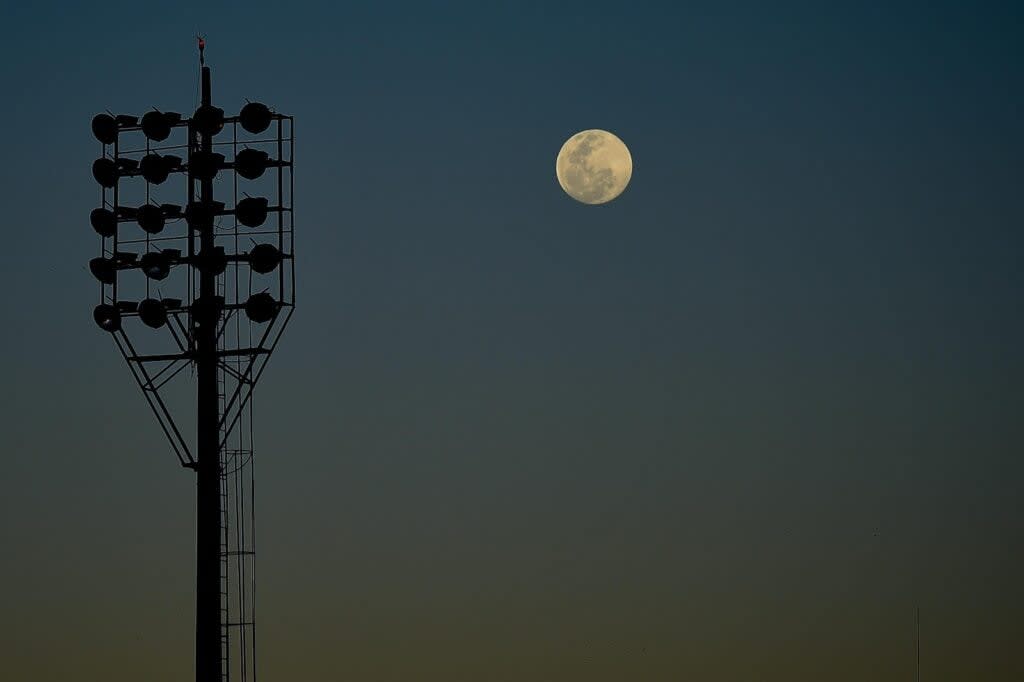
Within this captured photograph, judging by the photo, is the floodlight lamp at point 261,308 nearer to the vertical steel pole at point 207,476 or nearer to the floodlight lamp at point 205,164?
the vertical steel pole at point 207,476

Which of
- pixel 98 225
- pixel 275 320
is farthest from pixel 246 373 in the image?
pixel 98 225

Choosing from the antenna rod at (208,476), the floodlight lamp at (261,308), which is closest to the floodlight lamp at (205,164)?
the antenna rod at (208,476)

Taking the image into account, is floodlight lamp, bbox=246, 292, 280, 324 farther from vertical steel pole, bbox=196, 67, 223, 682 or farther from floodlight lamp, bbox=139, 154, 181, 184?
floodlight lamp, bbox=139, 154, 181, 184

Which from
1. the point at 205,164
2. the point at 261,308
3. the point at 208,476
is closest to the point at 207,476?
the point at 208,476

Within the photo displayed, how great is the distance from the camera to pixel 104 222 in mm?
58844

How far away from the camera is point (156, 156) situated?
58.7 m

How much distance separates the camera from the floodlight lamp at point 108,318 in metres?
58.2

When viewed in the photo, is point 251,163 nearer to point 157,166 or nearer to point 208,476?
point 157,166

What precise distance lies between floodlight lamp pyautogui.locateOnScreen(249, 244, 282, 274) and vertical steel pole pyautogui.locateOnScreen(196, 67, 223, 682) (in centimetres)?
124

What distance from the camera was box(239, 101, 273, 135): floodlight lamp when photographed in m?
58.4

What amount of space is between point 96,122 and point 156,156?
6.26 feet

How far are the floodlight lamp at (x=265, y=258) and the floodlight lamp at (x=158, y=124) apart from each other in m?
4.00

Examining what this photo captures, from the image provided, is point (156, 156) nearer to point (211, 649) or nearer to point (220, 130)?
point (220, 130)

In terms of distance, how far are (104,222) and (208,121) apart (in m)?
3.75
